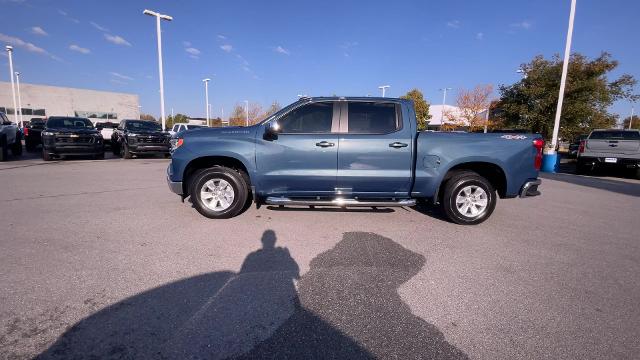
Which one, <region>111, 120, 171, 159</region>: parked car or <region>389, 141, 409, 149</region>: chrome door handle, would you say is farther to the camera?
<region>111, 120, 171, 159</region>: parked car

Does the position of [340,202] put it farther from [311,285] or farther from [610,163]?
[610,163]

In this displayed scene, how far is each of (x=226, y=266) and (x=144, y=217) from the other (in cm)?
261

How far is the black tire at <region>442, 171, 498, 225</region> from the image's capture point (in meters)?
5.00

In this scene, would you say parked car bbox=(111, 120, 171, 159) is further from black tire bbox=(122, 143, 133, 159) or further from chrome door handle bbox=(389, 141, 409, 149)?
chrome door handle bbox=(389, 141, 409, 149)

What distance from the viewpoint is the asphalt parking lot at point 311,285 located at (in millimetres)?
2189

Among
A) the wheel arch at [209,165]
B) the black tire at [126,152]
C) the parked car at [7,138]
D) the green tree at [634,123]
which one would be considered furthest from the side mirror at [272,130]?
the green tree at [634,123]

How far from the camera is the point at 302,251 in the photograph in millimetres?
3838

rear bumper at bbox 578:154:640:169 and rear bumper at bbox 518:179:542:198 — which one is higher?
rear bumper at bbox 578:154:640:169

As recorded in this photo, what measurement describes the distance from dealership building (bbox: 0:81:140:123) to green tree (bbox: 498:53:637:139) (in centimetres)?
5757

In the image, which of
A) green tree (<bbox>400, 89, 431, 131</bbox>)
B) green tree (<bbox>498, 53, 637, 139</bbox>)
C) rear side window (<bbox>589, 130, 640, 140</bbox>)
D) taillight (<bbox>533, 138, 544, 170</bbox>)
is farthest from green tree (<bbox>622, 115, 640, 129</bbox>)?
taillight (<bbox>533, 138, 544, 170</bbox>)

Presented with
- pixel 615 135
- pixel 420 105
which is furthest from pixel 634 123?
pixel 615 135

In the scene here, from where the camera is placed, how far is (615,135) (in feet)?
39.7

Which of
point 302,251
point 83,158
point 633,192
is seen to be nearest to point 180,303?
point 302,251

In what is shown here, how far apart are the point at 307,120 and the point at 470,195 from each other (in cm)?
300
